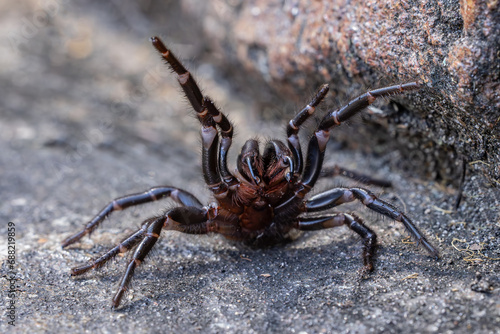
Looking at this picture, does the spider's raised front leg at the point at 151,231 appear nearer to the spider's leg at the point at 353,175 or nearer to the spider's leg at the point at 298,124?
the spider's leg at the point at 298,124

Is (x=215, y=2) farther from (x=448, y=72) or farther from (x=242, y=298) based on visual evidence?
(x=242, y=298)

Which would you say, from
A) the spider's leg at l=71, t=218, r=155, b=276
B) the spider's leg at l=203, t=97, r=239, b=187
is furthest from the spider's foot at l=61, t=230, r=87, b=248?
the spider's leg at l=203, t=97, r=239, b=187

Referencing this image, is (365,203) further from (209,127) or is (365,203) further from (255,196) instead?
(209,127)

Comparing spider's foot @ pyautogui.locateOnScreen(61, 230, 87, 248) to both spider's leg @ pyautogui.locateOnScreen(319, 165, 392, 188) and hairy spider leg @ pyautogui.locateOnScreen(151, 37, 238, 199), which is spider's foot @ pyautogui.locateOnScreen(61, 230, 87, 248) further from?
spider's leg @ pyautogui.locateOnScreen(319, 165, 392, 188)

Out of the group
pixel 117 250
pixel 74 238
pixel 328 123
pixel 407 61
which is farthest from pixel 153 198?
pixel 407 61

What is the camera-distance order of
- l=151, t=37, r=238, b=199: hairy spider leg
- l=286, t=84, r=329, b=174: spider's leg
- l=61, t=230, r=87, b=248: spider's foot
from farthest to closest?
1. l=61, t=230, r=87, b=248: spider's foot
2. l=286, t=84, r=329, b=174: spider's leg
3. l=151, t=37, r=238, b=199: hairy spider leg

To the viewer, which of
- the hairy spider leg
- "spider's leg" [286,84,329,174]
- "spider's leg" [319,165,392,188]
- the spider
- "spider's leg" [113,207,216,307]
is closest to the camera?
the hairy spider leg

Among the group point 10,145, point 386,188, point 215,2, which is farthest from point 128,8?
point 386,188
